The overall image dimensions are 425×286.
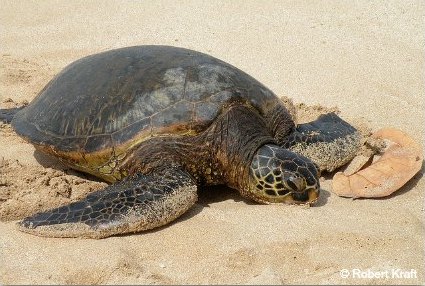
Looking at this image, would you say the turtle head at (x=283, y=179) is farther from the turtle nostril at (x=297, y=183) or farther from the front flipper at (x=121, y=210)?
the front flipper at (x=121, y=210)

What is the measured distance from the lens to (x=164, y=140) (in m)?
3.22

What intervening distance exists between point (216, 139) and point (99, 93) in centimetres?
84

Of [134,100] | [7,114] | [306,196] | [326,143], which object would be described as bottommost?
[7,114]

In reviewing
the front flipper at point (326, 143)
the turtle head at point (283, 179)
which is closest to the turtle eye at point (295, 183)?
the turtle head at point (283, 179)

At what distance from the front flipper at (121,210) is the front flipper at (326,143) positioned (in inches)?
35.6

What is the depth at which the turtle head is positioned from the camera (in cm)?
304

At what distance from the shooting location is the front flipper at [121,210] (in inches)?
107

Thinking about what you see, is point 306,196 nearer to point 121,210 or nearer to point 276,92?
point 121,210

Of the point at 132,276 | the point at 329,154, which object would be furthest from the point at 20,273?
the point at 329,154

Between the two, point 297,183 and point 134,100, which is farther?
point 134,100

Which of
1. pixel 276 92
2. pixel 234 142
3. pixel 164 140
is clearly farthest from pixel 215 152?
pixel 276 92

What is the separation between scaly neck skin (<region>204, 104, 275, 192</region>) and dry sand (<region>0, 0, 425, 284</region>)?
187 mm

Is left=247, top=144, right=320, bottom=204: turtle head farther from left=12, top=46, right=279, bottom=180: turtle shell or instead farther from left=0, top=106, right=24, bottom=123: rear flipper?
left=0, top=106, right=24, bottom=123: rear flipper

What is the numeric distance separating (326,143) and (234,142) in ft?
2.37
